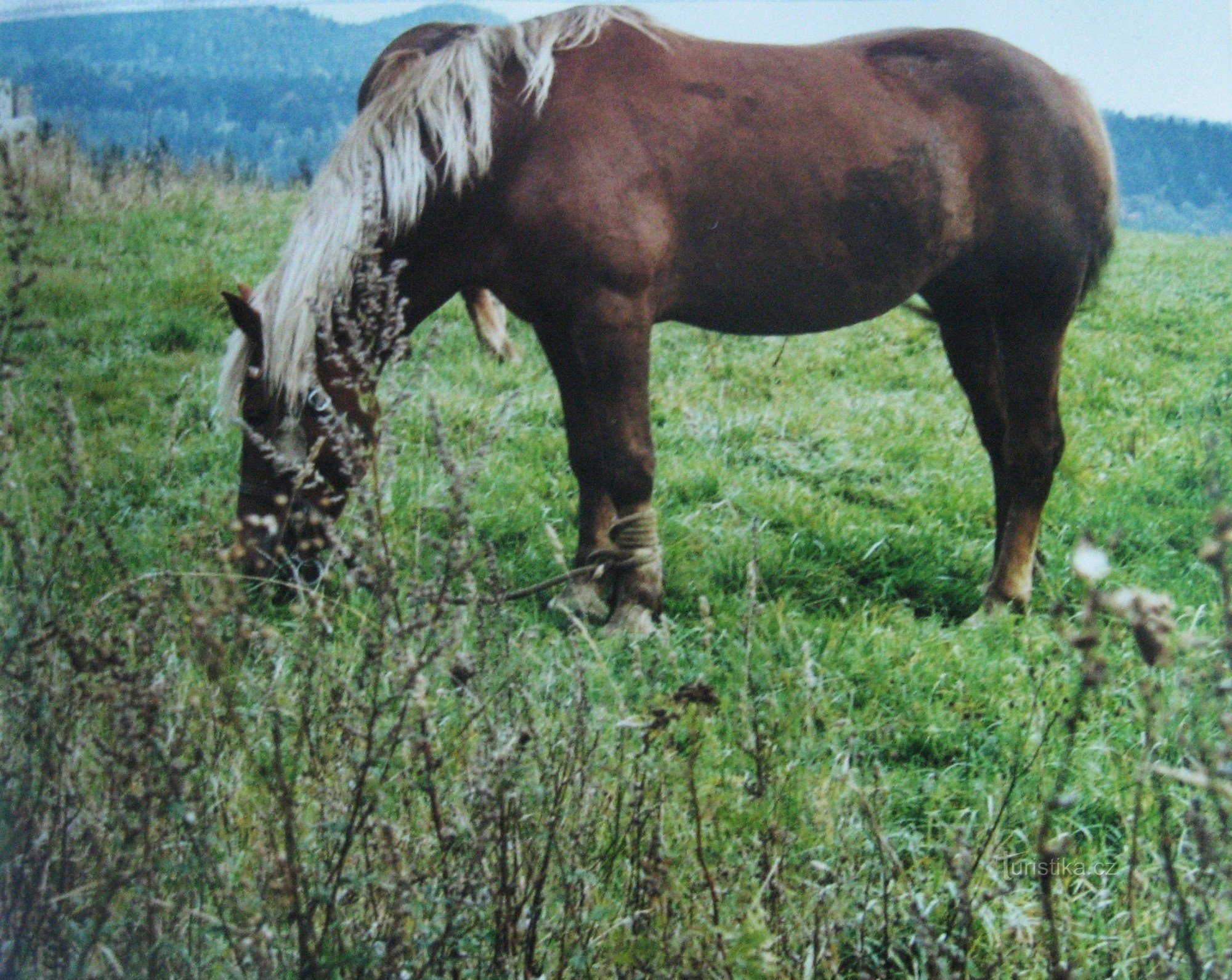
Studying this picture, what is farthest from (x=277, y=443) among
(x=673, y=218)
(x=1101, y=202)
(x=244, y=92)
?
(x=1101, y=202)

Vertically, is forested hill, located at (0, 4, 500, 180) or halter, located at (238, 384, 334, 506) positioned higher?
forested hill, located at (0, 4, 500, 180)

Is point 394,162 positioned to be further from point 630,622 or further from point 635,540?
point 630,622

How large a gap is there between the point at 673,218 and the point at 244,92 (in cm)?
125

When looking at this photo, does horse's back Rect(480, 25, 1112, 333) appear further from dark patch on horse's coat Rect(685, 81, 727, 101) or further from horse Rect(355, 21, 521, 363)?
horse Rect(355, 21, 521, 363)

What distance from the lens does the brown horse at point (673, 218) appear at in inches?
115

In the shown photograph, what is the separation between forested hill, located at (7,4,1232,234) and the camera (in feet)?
8.36

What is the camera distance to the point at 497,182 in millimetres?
3049

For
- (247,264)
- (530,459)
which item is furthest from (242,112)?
(530,459)

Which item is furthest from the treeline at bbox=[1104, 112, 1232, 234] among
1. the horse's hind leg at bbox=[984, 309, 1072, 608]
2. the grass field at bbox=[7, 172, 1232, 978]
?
the horse's hind leg at bbox=[984, 309, 1072, 608]

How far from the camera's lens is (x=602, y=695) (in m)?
2.57

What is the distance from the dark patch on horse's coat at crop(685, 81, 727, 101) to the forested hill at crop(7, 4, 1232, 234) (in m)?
0.65

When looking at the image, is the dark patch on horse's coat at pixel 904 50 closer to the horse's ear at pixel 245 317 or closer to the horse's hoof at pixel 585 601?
the horse's hoof at pixel 585 601

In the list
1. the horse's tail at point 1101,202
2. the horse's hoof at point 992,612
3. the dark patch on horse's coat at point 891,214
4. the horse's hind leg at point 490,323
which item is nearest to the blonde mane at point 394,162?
the horse's hind leg at point 490,323

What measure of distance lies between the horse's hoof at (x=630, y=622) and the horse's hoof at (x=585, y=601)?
4.4 inches
